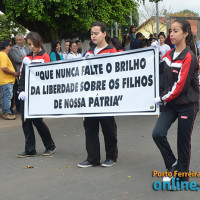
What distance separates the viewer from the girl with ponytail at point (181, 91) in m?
4.78

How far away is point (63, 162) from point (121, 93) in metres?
1.46

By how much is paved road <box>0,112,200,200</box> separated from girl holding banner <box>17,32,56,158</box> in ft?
0.59

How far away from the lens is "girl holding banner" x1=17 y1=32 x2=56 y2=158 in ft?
22.2

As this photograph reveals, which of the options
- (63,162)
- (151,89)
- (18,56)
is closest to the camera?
(151,89)

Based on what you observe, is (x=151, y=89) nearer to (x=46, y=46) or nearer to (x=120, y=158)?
(x=120, y=158)

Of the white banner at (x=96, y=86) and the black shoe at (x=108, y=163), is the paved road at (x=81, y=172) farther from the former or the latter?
the white banner at (x=96, y=86)

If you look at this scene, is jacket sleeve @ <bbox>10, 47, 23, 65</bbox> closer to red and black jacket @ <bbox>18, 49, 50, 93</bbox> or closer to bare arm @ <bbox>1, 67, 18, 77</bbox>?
bare arm @ <bbox>1, 67, 18, 77</bbox>

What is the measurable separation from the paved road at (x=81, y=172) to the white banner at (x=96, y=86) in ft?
2.54

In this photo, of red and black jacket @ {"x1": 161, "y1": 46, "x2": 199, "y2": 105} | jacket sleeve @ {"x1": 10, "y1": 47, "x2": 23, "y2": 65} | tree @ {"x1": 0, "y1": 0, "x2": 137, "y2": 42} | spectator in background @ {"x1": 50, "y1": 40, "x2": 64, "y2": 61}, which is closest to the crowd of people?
red and black jacket @ {"x1": 161, "y1": 46, "x2": 199, "y2": 105}

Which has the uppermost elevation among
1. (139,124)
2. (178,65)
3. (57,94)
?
(178,65)

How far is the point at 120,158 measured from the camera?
6.54m

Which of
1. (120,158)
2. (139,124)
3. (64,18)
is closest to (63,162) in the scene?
(120,158)

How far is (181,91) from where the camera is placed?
479 centimetres

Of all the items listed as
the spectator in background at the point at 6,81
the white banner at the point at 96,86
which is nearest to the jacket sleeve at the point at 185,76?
the white banner at the point at 96,86
